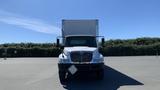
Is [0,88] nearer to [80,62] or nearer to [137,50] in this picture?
[80,62]

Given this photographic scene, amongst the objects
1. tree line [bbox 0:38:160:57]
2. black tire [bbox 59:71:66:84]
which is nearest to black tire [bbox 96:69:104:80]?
black tire [bbox 59:71:66:84]

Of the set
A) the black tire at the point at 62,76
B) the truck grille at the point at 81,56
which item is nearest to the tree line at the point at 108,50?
the black tire at the point at 62,76

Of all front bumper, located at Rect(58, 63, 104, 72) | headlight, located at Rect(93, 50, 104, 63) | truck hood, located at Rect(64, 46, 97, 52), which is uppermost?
truck hood, located at Rect(64, 46, 97, 52)

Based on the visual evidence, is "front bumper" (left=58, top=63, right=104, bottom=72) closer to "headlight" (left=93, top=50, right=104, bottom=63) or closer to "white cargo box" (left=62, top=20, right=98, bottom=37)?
"headlight" (left=93, top=50, right=104, bottom=63)

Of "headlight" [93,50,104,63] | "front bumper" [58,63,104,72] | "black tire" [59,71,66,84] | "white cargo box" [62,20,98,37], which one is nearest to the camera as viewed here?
"front bumper" [58,63,104,72]

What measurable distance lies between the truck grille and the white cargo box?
4152mm

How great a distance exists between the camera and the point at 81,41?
1914cm

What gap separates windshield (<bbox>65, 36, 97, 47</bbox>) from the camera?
19.0 meters

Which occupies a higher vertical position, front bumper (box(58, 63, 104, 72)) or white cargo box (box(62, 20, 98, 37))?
white cargo box (box(62, 20, 98, 37))

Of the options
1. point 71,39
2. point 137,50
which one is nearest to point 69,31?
point 71,39

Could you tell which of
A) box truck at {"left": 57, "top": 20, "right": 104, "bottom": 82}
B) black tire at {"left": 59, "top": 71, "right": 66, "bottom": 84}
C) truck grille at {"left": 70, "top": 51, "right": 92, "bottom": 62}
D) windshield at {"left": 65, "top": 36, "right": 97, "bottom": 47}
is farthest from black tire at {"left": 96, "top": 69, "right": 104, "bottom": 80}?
windshield at {"left": 65, "top": 36, "right": 97, "bottom": 47}

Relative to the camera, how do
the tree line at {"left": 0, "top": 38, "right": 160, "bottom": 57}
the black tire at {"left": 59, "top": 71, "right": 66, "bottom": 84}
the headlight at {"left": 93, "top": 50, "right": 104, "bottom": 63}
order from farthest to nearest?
the tree line at {"left": 0, "top": 38, "right": 160, "bottom": 57} < the black tire at {"left": 59, "top": 71, "right": 66, "bottom": 84} < the headlight at {"left": 93, "top": 50, "right": 104, "bottom": 63}

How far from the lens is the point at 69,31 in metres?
21.7

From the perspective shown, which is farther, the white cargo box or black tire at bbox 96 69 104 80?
the white cargo box
